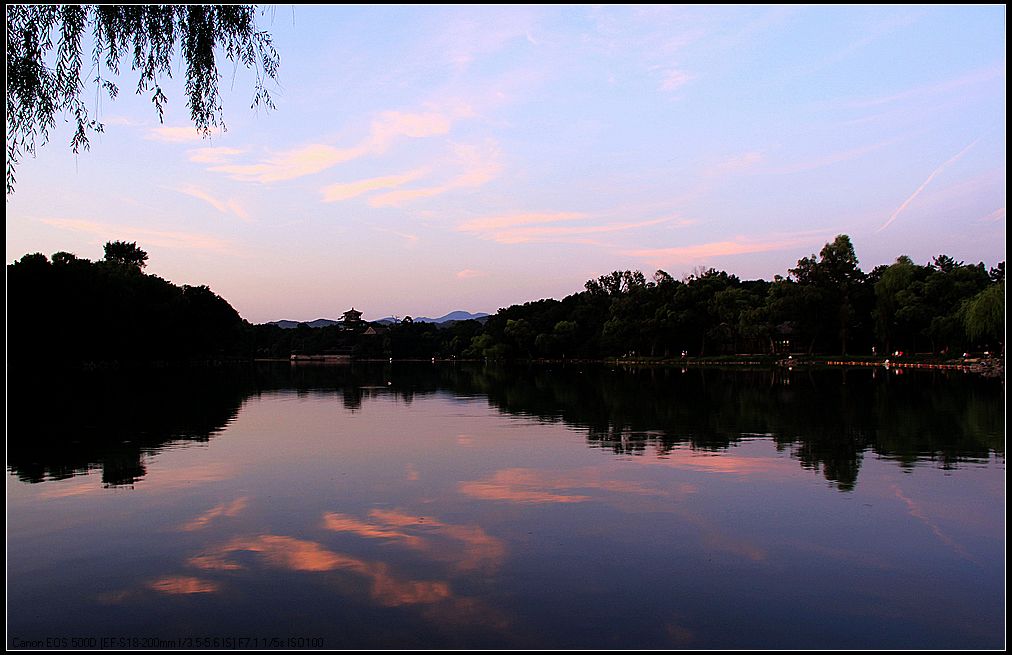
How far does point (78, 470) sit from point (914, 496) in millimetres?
13567

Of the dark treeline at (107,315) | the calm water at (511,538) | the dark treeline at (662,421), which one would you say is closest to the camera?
the calm water at (511,538)

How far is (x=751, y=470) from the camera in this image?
44.9 ft

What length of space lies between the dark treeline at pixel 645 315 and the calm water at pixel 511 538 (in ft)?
143

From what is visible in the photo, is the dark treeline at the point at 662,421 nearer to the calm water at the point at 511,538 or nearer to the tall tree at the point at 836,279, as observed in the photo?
the calm water at the point at 511,538

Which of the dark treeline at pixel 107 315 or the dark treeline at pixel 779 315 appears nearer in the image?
the dark treeline at pixel 107 315

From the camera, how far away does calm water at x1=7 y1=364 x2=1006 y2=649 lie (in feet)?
21.2

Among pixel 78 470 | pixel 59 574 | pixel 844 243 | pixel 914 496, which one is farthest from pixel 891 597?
pixel 844 243

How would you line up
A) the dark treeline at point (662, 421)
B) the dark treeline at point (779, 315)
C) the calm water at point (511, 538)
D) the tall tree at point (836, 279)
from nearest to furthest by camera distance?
the calm water at point (511, 538), the dark treeline at point (662, 421), the dark treeline at point (779, 315), the tall tree at point (836, 279)

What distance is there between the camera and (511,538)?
9.23 meters

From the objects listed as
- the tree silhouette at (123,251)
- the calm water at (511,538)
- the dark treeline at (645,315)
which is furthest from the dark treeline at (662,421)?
the tree silhouette at (123,251)

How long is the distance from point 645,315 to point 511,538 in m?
92.0

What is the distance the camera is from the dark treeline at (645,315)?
6431 cm

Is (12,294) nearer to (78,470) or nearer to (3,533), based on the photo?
(78,470)

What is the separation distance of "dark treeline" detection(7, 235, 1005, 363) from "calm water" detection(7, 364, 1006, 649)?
43.5 meters
